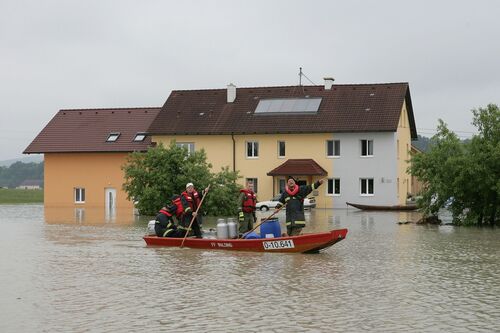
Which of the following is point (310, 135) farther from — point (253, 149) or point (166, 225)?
point (166, 225)

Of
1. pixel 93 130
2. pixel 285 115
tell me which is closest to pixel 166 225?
pixel 285 115

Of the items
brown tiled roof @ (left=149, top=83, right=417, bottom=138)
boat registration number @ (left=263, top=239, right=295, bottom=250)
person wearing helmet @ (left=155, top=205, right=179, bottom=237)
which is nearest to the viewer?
boat registration number @ (left=263, top=239, right=295, bottom=250)

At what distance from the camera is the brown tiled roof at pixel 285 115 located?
55375mm

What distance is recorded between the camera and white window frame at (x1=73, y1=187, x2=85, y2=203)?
61578 millimetres

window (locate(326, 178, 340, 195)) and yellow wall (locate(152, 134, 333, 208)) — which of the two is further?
yellow wall (locate(152, 134, 333, 208))

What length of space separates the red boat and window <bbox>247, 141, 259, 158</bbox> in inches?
1421

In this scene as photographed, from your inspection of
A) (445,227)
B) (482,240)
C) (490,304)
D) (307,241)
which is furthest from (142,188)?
(490,304)

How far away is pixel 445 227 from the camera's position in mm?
34062

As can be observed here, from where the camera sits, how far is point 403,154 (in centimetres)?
5891

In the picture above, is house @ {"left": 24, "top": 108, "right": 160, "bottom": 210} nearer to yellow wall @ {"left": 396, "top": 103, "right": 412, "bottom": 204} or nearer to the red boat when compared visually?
yellow wall @ {"left": 396, "top": 103, "right": 412, "bottom": 204}

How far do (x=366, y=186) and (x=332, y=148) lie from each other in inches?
135

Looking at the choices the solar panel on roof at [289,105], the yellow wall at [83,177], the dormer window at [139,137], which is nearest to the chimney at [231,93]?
the solar panel on roof at [289,105]

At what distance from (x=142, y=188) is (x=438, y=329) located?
109 feet

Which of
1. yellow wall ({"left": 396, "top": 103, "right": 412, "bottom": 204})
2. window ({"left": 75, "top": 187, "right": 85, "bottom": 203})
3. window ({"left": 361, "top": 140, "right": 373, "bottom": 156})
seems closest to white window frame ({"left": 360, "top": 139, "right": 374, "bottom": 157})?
window ({"left": 361, "top": 140, "right": 373, "bottom": 156})
